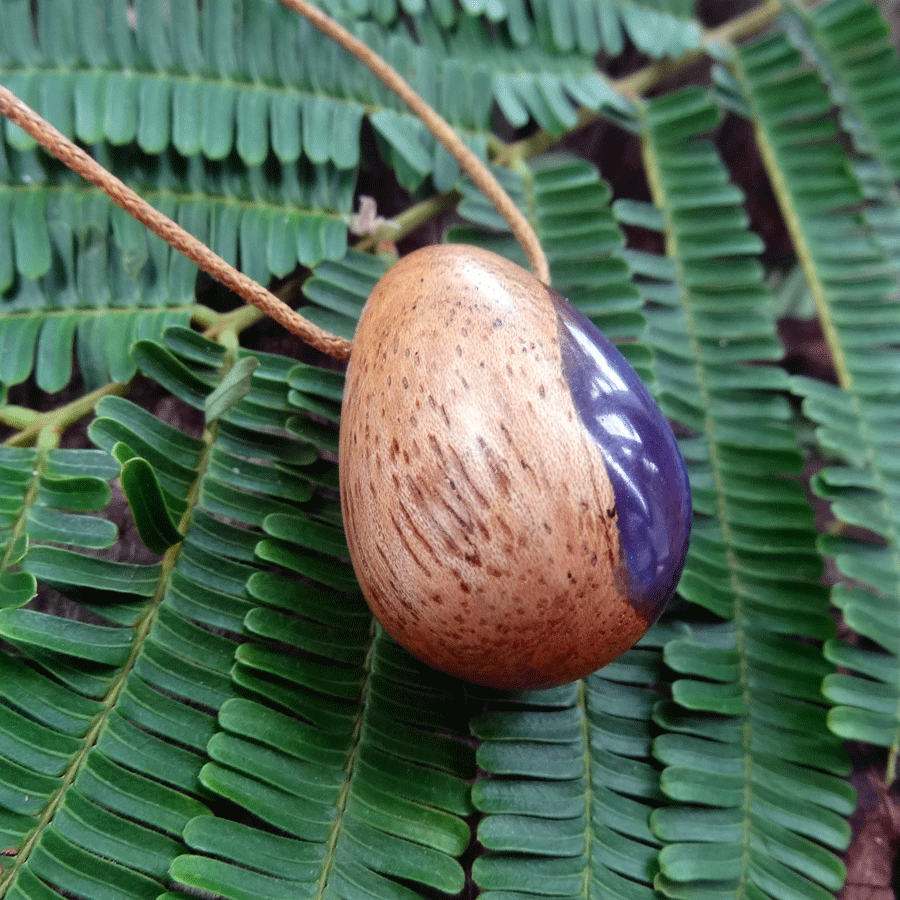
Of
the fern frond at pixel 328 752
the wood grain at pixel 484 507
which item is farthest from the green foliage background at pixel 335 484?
the wood grain at pixel 484 507

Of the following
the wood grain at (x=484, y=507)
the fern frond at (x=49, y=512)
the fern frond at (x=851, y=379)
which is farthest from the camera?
the fern frond at (x=851, y=379)

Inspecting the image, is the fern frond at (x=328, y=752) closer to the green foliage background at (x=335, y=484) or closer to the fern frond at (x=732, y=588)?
the green foliage background at (x=335, y=484)

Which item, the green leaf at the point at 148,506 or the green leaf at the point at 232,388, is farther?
the green leaf at the point at 232,388

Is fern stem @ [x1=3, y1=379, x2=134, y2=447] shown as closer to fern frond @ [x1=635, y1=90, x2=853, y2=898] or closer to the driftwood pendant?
the driftwood pendant

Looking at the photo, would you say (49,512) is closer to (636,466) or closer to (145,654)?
(145,654)

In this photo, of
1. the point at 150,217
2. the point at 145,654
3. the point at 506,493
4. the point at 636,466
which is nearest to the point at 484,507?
the point at 506,493

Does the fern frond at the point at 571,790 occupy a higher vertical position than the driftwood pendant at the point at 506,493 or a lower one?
lower
